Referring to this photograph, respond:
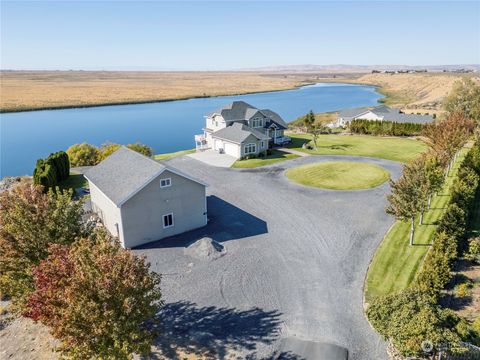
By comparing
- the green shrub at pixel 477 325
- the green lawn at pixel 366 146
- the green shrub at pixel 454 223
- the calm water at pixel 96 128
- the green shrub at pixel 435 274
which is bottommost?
the calm water at pixel 96 128

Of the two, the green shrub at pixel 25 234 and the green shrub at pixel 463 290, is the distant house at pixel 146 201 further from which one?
the green shrub at pixel 463 290

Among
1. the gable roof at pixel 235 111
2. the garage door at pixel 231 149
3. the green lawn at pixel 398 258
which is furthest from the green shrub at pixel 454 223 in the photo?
the gable roof at pixel 235 111

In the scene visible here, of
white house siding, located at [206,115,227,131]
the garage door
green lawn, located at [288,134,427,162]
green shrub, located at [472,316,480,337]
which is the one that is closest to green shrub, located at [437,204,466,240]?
green shrub, located at [472,316,480,337]

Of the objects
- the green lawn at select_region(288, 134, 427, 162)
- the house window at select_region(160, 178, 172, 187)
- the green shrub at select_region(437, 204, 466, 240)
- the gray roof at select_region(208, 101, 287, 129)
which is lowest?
the green lawn at select_region(288, 134, 427, 162)

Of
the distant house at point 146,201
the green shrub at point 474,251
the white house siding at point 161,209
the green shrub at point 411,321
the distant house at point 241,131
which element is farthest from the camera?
the distant house at point 241,131

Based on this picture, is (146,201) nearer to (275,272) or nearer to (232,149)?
(275,272)

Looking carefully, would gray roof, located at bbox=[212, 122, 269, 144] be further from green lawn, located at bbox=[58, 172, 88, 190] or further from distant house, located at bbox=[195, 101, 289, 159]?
green lawn, located at bbox=[58, 172, 88, 190]

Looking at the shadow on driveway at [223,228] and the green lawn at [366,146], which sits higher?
the green lawn at [366,146]
